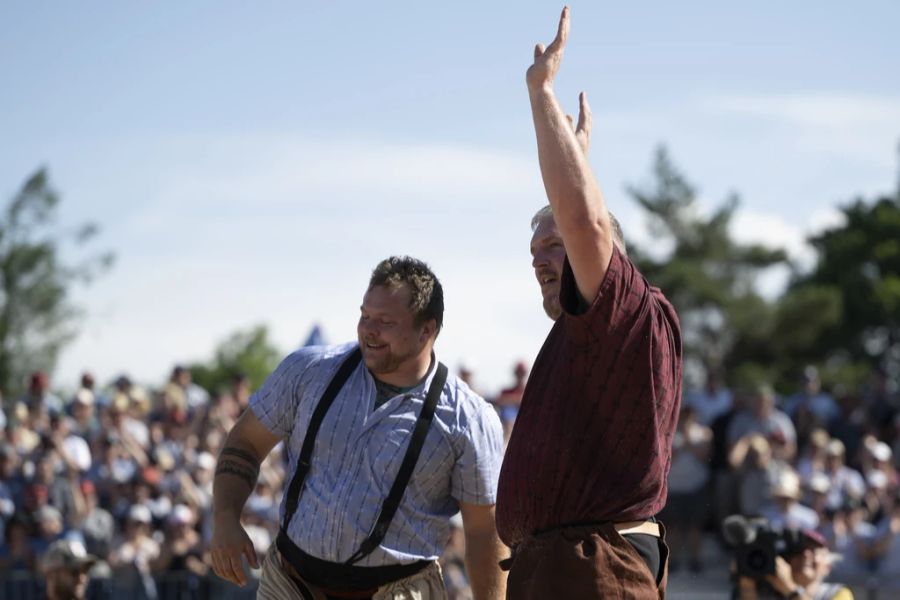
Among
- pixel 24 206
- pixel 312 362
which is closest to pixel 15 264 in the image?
pixel 24 206

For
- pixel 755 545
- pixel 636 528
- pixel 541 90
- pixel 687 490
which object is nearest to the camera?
pixel 541 90

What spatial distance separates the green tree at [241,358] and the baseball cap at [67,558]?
2169 inches

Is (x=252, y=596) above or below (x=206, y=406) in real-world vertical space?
below

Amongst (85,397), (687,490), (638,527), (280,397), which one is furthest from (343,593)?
(85,397)

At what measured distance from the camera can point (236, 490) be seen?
5359 mm

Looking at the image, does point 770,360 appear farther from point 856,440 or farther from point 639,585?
point 639,585

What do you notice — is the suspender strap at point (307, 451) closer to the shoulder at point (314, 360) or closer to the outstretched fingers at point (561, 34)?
the shoulder at point (314, 360)

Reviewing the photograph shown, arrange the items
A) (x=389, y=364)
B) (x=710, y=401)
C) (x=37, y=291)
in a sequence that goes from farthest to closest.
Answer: (x=37, y=291) < (x=710, y=401) < (x=389, y=364)

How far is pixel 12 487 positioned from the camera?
13180 millimetres

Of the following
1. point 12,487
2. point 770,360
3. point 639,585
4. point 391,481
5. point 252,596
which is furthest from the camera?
point 770,360

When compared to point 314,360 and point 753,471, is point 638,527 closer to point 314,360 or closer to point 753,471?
point 314,360

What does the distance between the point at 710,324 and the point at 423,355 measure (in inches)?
1952

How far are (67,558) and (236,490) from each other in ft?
10.9

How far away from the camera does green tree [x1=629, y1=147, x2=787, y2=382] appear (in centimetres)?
5244
